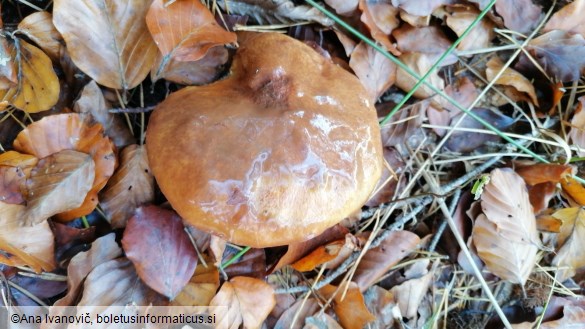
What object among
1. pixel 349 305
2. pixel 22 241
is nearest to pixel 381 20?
pixel 349 305

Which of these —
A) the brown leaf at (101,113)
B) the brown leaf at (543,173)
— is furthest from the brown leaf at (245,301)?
the brown leaf at (543,173)

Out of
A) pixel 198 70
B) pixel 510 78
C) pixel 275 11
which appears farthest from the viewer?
pixel 510 78

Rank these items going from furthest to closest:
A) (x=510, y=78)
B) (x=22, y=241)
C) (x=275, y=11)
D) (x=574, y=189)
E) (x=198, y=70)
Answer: (x=510, y=78), (x=574, y=189), (x=275, y=11), (x=198, y=70), (x=22, y=241)

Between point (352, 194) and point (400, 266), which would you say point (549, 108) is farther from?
point (352, 194)

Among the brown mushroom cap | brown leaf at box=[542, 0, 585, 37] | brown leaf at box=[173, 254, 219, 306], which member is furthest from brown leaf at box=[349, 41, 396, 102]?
brown leaf at box=[173, 254, 219, 306]

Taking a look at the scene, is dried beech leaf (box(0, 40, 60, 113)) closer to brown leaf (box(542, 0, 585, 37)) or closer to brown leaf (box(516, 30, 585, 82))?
brown leaf (box(516, 30, 585, 82))

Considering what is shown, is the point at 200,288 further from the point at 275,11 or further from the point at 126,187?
the point at 275,11
